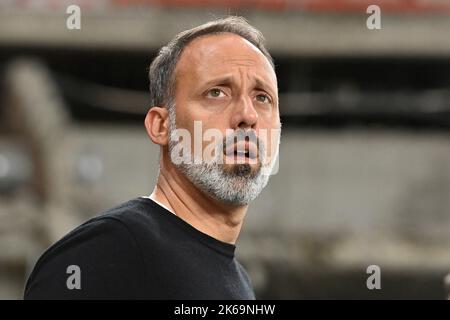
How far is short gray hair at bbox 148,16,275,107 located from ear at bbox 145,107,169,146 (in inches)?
1.2

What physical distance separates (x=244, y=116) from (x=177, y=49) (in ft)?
1.28

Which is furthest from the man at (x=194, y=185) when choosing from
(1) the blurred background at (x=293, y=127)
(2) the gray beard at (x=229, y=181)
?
(1) the blurred background at (x=293, y=127)

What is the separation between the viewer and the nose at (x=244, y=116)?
273cm

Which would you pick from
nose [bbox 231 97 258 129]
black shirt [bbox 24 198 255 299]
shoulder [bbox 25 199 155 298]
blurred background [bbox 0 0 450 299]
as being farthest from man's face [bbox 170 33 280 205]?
blurred background [bbox 0 0 450 299]

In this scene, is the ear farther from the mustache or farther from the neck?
the mustache

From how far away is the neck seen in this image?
9.34ft

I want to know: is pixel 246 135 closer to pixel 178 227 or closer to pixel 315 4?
pixel 178 227

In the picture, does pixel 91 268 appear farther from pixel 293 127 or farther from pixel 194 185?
pixel 293 127

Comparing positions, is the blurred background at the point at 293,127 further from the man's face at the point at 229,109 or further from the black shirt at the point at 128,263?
the black shirt at the point at 128,263

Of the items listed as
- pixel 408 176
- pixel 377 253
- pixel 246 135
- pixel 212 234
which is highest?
pixel 408 176
